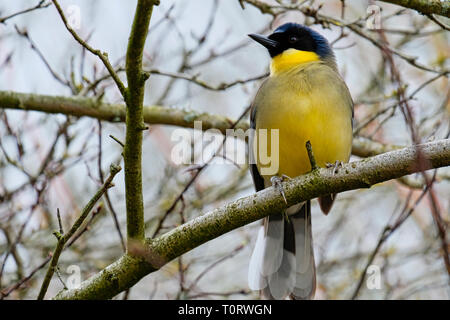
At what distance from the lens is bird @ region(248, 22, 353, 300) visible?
188 inches

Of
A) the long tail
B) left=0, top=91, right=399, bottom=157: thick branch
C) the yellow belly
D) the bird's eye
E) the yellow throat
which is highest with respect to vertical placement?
the bird's eye

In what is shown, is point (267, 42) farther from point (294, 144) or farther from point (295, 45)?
point (294, 144)

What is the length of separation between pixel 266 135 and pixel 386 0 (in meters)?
1.49

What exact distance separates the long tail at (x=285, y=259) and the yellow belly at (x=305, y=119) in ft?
1.76

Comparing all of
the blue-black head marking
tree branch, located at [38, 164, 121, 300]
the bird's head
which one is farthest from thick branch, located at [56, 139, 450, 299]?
the blue-black head marking

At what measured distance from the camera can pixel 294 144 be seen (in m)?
4.80

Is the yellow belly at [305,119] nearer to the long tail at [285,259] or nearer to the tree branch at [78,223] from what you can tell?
the long tail at [285,259]

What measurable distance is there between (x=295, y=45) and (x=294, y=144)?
134 centimetres

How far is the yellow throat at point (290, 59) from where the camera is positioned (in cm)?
552

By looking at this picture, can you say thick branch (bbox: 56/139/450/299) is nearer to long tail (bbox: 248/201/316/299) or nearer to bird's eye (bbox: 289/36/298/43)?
long tail (bbox: 248/201/316/299)
